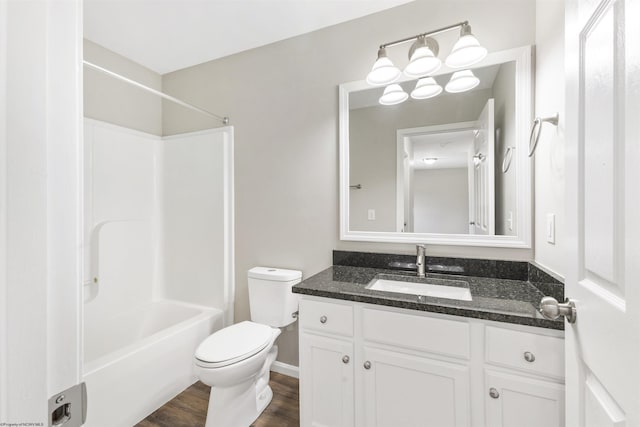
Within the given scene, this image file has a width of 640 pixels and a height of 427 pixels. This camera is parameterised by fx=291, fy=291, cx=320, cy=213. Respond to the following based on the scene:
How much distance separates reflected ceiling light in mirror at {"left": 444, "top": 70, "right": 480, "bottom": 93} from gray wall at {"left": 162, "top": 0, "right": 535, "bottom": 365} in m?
0.18

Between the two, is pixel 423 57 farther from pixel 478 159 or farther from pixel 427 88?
pixel 478 159

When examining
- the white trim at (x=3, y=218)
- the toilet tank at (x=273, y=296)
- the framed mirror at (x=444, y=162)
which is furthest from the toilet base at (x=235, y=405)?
the white trim at (x=3, y=218)

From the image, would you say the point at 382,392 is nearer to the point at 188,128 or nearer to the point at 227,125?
the point at 227,125

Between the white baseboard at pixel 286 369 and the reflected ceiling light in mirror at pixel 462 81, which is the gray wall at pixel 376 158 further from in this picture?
the white baseboard at pixel 286 369

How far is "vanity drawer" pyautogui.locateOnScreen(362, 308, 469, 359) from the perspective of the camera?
1146mm

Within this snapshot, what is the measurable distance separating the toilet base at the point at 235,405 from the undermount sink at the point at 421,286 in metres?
0.92

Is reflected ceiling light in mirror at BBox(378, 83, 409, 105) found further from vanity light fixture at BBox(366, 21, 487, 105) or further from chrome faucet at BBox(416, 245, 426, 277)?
chrome faucet at BBox(416, 245, 426, 277)

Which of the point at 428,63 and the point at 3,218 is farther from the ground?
the point at 428,63

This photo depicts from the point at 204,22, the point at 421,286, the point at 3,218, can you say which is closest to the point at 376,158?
the point at 421,286

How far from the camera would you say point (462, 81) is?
1.60 m

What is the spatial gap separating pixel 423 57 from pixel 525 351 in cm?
142

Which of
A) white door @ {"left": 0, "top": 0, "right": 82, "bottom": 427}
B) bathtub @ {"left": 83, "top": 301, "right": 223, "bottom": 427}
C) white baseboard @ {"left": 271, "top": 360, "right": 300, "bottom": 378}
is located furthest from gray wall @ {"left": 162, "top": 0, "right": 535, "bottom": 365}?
white door @ {"left": 0, "top": 0, "right": 82, "bottom": 427}

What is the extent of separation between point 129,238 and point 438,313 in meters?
2.33

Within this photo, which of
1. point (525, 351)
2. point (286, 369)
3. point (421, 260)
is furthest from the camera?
point (286, 369)
